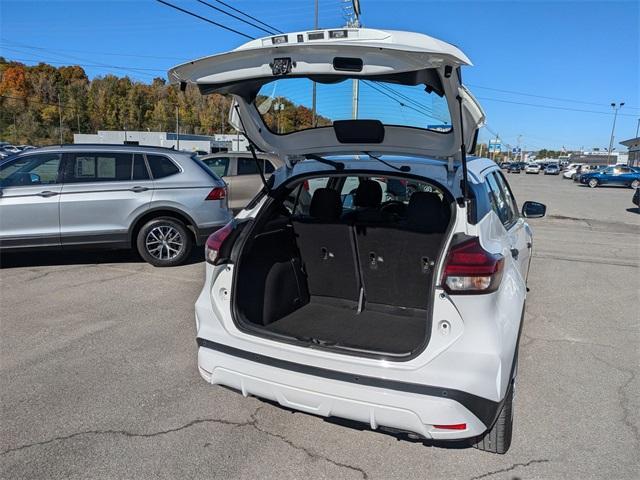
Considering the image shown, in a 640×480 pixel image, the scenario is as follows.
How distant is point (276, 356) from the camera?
2.59 m

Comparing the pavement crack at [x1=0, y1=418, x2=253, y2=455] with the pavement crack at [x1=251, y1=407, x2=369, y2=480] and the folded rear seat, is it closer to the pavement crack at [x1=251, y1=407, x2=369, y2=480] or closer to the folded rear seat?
the pavement crack at [x1=251, y1=407, x2=369, y2=480]

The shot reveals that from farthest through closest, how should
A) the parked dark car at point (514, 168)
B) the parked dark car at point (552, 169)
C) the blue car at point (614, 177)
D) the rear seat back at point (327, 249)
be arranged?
the parked dark car at point (514, 168), the parked dark car at point (552, 169), the blue car at point (614, 177), the rear seat back at point (327, 249)

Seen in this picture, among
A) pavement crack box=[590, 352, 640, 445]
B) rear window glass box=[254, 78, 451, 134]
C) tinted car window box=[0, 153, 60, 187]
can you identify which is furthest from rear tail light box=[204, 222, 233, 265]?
tinted car window box=[0, 153, 60, 187]

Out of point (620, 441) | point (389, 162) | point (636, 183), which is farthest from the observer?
point (636, 183)

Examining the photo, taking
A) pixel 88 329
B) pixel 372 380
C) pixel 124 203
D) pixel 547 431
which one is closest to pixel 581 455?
pixel 547 431


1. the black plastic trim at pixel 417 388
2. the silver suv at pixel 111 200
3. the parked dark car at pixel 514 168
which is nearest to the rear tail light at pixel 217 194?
the silver suv at pixel 111 200

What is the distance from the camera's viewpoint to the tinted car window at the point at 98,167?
21.6 ft

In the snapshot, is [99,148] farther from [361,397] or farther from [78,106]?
[78,106]

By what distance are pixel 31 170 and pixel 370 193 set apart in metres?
5.01

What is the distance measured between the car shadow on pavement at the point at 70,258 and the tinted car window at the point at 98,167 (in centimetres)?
115

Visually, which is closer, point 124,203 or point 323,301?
point 323,301

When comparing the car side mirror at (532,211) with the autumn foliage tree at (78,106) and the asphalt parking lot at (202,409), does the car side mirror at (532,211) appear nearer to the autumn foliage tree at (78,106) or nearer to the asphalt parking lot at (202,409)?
the asphalt parking lot at (202,409)

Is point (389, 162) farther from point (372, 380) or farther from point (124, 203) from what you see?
point (124, 203)

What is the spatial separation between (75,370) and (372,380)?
8.47 feet
